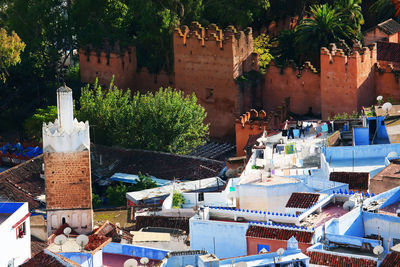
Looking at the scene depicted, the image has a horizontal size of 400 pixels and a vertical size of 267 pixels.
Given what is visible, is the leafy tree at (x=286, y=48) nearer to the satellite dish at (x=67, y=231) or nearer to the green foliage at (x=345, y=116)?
the green foliage at (x=345, y=116)

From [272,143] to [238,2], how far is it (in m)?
16.8

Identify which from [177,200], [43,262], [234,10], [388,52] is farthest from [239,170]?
[43,262]

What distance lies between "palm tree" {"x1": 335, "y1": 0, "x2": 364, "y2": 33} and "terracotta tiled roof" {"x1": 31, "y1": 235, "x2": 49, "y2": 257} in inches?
994

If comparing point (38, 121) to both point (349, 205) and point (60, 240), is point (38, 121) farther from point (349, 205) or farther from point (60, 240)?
point (60, 240)

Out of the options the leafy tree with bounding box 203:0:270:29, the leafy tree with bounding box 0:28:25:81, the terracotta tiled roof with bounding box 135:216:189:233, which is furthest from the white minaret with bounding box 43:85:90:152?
the leafy tree with bounding box 203:0:270:29

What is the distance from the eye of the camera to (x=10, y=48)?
70625 mm

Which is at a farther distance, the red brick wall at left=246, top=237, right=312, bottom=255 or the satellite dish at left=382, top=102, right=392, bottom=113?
the satellite dish at left=382, top=102, right=392, bottom=113

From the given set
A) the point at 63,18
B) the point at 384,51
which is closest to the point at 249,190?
the point at 384,51

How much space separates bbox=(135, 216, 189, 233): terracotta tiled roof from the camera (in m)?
49.8

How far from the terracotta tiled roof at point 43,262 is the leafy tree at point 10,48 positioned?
2986 centimetres

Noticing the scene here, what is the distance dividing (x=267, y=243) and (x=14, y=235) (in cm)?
788

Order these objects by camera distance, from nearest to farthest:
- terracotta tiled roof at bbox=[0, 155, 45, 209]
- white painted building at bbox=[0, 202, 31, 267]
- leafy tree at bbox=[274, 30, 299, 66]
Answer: white painted building at bbox=[0, 202, 31, 267] → terracotta tiled roof at bbox=[0, 155, 45, 209] → leafy tree at bbox=[274, 30, 299, 66]

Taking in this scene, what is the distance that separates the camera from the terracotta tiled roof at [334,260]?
135 ft

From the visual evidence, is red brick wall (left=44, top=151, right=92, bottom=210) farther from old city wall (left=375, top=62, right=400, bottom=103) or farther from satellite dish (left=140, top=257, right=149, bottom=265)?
old city wall (left=375, top=62, right=400, bottom=103)
